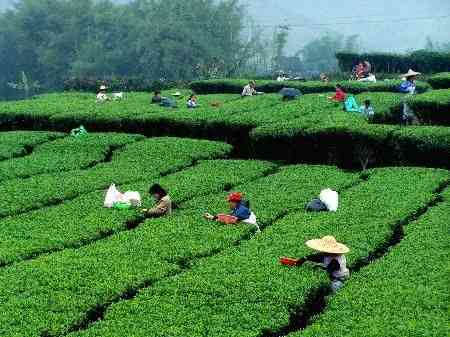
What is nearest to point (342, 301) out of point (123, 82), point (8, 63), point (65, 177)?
point (65, 177)

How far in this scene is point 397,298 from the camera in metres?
11.9

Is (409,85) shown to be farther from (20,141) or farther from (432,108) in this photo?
(20,141)

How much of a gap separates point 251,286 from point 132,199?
704 cm

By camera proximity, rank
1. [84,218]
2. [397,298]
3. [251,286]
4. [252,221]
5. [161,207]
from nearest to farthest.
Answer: [397,298] → [251,286] → [252,221] → [84,218] → [161,207]

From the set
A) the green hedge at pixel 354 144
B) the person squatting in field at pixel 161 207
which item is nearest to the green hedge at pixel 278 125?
the green hedge at pixel 354 144

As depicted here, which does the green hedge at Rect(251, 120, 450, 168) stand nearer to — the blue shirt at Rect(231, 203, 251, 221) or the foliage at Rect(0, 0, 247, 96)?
the blue shirt at Rect(231, 203, 251, 221)

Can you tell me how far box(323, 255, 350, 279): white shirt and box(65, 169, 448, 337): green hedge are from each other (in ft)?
0.75

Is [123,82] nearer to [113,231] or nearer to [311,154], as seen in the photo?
[311,154]

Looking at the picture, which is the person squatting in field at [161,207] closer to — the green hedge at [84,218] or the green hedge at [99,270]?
the green hedge at [99,270]

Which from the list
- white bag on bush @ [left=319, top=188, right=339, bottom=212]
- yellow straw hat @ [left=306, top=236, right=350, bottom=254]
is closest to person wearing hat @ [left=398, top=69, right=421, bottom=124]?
white bag on bush @ [left=319, top=188, right=339, bottom=212]

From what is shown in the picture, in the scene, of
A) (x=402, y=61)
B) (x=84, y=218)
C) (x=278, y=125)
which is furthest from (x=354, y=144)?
(x=402, y=61)

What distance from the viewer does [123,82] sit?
58375 mm

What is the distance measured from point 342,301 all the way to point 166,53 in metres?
76.1

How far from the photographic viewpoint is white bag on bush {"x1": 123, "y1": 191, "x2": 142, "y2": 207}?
747 inches
